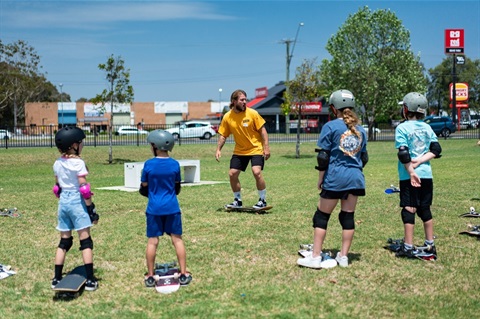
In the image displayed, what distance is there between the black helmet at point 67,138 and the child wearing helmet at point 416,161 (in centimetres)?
338

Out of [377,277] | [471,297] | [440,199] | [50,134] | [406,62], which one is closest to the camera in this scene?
[471,297]

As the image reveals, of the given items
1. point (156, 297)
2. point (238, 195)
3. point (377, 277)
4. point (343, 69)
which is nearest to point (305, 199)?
point (238, 195)

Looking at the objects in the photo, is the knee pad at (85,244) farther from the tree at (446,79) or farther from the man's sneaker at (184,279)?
the tree at (446,79)

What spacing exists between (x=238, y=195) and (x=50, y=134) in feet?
84.1

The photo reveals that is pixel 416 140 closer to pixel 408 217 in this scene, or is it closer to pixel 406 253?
pixel 408 217

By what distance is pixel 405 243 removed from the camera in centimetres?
679

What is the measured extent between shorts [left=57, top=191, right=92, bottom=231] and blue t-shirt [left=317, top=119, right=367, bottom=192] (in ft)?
8.09

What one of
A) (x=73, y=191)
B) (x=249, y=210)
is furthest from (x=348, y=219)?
(x=249, y=210)

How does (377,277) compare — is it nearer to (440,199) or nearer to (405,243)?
(405,243)

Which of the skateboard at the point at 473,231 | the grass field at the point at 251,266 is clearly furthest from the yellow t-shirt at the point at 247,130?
the skateboard at the point at 473,231

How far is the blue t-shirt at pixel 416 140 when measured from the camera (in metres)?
6.61

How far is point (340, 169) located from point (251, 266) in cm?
142

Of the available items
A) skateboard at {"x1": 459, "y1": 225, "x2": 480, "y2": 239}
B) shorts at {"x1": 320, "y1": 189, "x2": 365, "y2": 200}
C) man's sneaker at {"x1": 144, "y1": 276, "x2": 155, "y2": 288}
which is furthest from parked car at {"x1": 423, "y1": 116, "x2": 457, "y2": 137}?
man's sneaker at {"x1": 144, "y1": 276, "x2": 155, "y2": 288}

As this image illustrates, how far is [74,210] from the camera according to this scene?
5699mm
